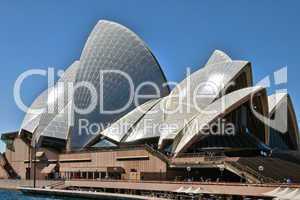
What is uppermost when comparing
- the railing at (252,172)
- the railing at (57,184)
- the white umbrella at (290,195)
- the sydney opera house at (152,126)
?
the sydney opera house at (152,126)

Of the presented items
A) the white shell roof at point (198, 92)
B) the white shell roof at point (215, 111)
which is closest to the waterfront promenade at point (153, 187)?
the white shell roof at point (215, 111)

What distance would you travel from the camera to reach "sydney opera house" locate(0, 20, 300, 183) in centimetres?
5541

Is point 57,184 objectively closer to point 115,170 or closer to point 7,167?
point 115,170

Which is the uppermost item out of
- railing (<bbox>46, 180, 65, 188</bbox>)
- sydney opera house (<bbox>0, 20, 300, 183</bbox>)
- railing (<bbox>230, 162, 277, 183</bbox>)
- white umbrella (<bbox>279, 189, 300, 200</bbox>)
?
sydney opera house (<bbox>0, 20, 300, 183</bbox>)

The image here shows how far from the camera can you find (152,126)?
64688mm

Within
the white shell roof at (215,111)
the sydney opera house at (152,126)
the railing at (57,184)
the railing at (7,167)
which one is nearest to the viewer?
the white shell roof at (215,111)

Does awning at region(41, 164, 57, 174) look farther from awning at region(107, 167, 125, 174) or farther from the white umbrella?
the white umbrella

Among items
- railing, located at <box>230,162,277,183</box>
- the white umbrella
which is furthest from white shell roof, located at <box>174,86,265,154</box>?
the white umbrella

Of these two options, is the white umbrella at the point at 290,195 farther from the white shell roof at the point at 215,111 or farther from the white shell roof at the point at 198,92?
the white shell roof at the point at 198,92

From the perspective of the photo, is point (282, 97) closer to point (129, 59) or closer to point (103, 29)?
point (129, 59)

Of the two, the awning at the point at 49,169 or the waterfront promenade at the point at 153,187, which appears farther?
the awning at the point at 49,169

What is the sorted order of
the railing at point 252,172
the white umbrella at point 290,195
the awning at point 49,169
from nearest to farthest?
1. the white umbrella at point 290,195
2. the railing at point 252,172
3. the awning at point 49,169

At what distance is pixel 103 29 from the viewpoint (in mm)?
73438

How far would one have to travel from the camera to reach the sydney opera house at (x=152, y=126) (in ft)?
182
